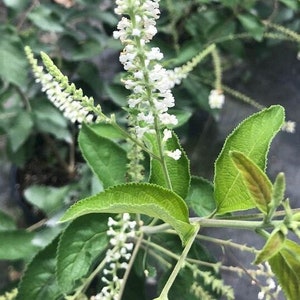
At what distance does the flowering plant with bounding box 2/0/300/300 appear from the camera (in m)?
0.40

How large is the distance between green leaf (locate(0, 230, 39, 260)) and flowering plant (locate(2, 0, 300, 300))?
61 millimetres

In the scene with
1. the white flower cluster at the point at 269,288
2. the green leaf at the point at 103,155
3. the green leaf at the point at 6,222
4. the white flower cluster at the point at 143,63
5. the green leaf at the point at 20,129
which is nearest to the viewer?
the white flower cluster at the point at 143,63

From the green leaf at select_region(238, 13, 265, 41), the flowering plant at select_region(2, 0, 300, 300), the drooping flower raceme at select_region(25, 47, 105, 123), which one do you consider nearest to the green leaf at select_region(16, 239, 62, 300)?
the flowering plant at select_region(2, 0, 300, 300)

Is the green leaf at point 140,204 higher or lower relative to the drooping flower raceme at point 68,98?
lower

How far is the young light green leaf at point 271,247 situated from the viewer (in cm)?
40

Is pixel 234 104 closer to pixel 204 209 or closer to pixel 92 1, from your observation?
pixel 92 1

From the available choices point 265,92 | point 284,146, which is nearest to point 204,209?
point 284,146

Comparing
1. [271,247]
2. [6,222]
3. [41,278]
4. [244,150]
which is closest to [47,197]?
[6,222]

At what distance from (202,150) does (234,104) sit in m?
0.12

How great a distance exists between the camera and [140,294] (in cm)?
71

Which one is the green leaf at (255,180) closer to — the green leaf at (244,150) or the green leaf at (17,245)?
the green leaf at (244,150)

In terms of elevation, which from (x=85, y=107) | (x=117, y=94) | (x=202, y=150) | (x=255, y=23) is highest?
(x=85, y=107)

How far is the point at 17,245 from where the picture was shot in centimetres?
73

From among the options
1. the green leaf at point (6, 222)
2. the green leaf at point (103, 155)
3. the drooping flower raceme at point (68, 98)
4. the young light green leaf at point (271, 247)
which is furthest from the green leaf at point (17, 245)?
the young light green leaf at point (271, 247)
